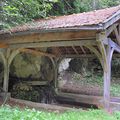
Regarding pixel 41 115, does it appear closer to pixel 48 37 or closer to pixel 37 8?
pixel 48 37

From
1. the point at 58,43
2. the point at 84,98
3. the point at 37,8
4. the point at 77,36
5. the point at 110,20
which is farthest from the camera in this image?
the point at 84,98

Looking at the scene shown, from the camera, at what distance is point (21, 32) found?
301 inches

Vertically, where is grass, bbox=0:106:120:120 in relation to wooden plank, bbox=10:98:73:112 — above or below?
above

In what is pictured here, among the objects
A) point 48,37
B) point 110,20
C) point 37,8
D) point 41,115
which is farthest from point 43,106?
point 110,20

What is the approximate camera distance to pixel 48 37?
291 inches

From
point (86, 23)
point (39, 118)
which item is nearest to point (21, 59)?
point (86, 23)

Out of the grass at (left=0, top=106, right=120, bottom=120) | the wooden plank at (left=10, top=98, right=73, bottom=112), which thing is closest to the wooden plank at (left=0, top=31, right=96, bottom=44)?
the grass at (left=0, top=106, right=120, bottom=120)

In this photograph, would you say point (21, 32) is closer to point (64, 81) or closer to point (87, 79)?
point (64, 81)

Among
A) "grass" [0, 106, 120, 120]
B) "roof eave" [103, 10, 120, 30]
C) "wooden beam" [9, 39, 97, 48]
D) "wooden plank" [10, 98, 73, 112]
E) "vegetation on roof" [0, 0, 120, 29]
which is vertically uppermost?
"vegetation on roof" [0, 0, 120, 29]

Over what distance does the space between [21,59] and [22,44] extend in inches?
109

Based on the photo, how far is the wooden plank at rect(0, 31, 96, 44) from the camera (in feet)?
21.5

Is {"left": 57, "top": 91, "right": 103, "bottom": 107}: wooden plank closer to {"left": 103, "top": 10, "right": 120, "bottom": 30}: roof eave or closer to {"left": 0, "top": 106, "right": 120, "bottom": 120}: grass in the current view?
{"left": 0, "top": 106, "right": 120, "bottom": 120}: grass

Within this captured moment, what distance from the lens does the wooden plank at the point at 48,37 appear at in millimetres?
6551

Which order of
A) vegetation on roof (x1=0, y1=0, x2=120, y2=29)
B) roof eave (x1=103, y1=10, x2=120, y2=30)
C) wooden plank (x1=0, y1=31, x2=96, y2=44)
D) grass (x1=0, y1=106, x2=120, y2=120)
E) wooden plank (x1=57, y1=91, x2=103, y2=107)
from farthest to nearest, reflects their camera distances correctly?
wooden plank (x1=57, y1=91, x2=103, y2=107) → wooden plank (x1=0, y1=31, x2=96, y2=44) → vegetation on roof (x1=0, y1=0, x2=120, y2=29) → roof eave (x1=103, y1=10, x2=120, y2=30) → grass (x1=0, y1=106, x2=120, y2=120)
